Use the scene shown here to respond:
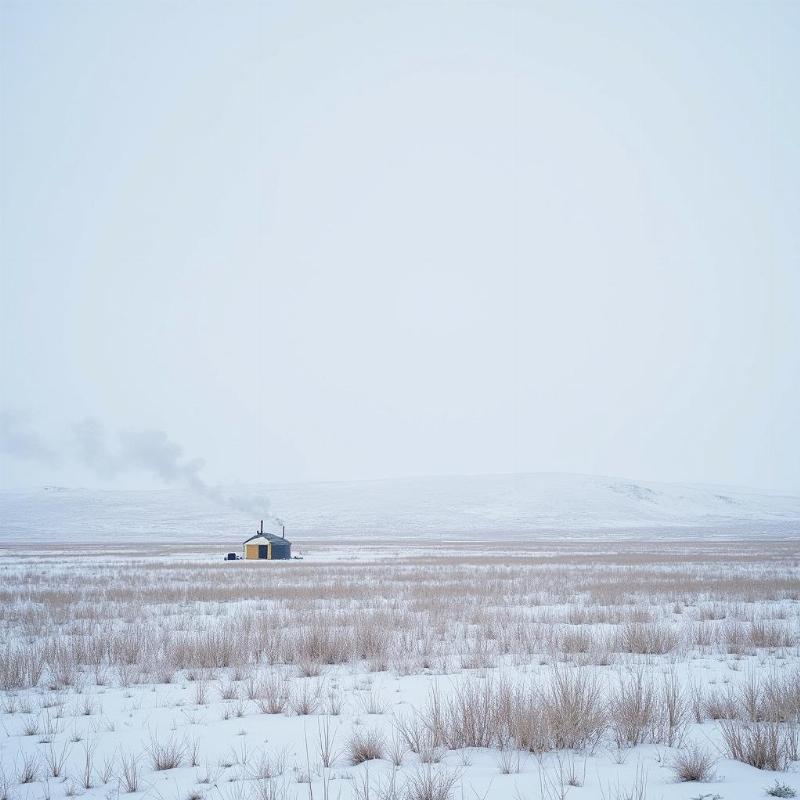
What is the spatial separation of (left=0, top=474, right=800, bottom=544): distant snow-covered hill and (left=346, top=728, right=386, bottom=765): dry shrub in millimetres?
97911

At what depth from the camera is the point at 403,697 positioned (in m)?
9.37

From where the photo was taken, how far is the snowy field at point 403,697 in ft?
20.0

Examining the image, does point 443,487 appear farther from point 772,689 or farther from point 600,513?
point 772,689

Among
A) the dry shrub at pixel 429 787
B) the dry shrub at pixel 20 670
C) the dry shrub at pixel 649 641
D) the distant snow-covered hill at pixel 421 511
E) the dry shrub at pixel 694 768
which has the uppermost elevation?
the dry shrub at pixel 429 787

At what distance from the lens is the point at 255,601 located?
2117 centimetres

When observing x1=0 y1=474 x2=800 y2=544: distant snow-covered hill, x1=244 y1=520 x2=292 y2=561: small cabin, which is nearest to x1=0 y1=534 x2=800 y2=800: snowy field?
x1=244 y1=520 x2=292 y2=561: small cabin

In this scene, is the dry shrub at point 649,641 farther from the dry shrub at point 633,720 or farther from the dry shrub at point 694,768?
the dry shrub at point 694,768

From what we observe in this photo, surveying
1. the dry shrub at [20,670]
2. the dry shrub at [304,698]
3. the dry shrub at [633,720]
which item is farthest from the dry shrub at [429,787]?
the dry shrub at [20,670]

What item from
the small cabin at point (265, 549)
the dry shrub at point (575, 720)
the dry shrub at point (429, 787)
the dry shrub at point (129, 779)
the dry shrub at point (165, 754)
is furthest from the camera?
the small cabin at point (265, 549)

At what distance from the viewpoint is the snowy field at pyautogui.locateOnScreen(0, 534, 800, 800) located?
6105mm

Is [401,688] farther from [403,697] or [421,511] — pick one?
[421,511]

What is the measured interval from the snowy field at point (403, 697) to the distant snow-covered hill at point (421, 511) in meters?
87.4

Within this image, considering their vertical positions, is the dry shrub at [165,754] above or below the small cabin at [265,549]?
above

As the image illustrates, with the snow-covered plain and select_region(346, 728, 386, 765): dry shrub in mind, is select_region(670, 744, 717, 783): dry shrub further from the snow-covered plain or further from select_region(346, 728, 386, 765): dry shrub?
select_region(346, 728, 386, 765): dry shrub
